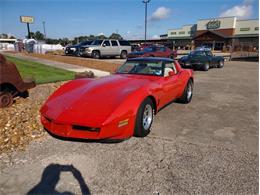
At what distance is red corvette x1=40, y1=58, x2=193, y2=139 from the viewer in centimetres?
333

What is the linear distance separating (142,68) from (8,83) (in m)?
3.06

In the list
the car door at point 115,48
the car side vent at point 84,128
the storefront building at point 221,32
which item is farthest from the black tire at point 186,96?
the storefront building at point 221,32

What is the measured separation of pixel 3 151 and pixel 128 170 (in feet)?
6.38

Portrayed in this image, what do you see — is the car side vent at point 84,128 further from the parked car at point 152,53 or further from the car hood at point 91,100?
the parked car at point 152,53

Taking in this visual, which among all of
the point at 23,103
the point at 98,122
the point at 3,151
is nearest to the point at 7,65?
the point at 23,103

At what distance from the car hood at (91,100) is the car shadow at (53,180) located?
0.65 metres

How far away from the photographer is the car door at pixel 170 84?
472 centimetres

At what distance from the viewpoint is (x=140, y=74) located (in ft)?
16.6

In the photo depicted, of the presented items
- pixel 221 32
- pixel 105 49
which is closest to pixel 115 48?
pixel 105 49

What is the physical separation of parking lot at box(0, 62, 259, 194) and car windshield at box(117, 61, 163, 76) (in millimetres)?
1161

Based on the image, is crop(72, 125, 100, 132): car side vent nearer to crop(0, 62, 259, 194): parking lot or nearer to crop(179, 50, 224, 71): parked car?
crop(0, 62, 259, 194): parking lot

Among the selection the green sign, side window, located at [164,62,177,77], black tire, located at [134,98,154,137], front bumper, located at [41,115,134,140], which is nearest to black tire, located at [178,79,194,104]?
side window, located at [164,62,177,77]

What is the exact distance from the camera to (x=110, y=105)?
138 inches

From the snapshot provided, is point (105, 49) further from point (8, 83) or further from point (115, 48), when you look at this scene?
point (8, 83)
